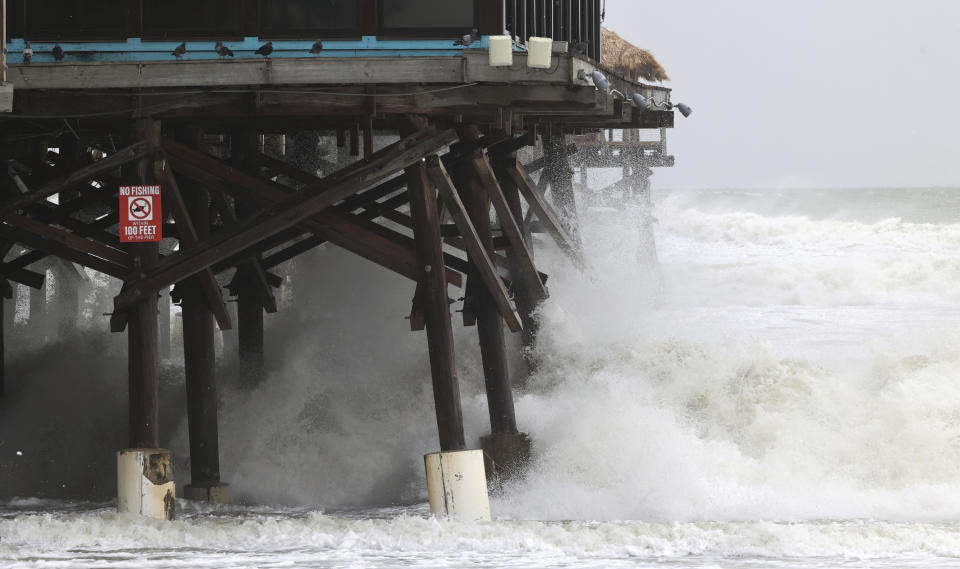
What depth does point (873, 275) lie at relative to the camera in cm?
3791

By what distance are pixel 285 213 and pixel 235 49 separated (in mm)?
1585

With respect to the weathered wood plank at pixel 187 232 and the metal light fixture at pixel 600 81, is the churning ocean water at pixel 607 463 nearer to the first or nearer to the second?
the weathered wood plank at pixel 187 232

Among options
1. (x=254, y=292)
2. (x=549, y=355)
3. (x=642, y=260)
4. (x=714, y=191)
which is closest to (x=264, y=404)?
(x=254, y=292)

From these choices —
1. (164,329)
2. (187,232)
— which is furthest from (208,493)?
(164,329)

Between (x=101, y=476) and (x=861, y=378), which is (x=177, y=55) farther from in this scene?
(x=861, y=378)

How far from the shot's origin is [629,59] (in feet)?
152

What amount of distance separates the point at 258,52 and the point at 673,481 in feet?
17.2

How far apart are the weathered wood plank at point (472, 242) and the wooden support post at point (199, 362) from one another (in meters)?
2.38

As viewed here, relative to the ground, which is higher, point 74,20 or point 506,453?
point 74,20

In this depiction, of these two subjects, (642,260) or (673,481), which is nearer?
(673,481)

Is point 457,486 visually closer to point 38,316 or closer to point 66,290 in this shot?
point 38,316

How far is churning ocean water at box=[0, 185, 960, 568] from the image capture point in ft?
37.9

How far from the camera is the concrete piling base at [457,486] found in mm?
12375

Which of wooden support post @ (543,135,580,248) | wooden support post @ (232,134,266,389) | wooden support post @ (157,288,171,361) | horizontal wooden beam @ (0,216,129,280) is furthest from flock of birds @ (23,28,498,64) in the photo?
wooden support post @ (157,288,171,361)
